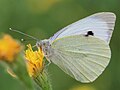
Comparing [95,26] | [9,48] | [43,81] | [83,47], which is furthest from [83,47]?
[9,48]

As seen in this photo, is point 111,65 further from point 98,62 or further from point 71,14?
point 98,62

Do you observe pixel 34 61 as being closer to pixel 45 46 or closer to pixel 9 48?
pixel 45 46

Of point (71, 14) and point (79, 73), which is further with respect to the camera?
point (71, 14)

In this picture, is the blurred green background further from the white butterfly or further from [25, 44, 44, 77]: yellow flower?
[25, 44, 44, 77]: yellow flower

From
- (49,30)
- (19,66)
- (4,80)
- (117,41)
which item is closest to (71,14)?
(49,30)

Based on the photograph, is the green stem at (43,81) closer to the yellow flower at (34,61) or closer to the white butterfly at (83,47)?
the yellow flower at (34,61)

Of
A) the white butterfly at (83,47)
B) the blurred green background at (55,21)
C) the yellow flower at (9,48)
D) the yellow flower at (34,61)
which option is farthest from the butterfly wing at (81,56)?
the blurred green background at (55,21)

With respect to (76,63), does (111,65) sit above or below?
below
